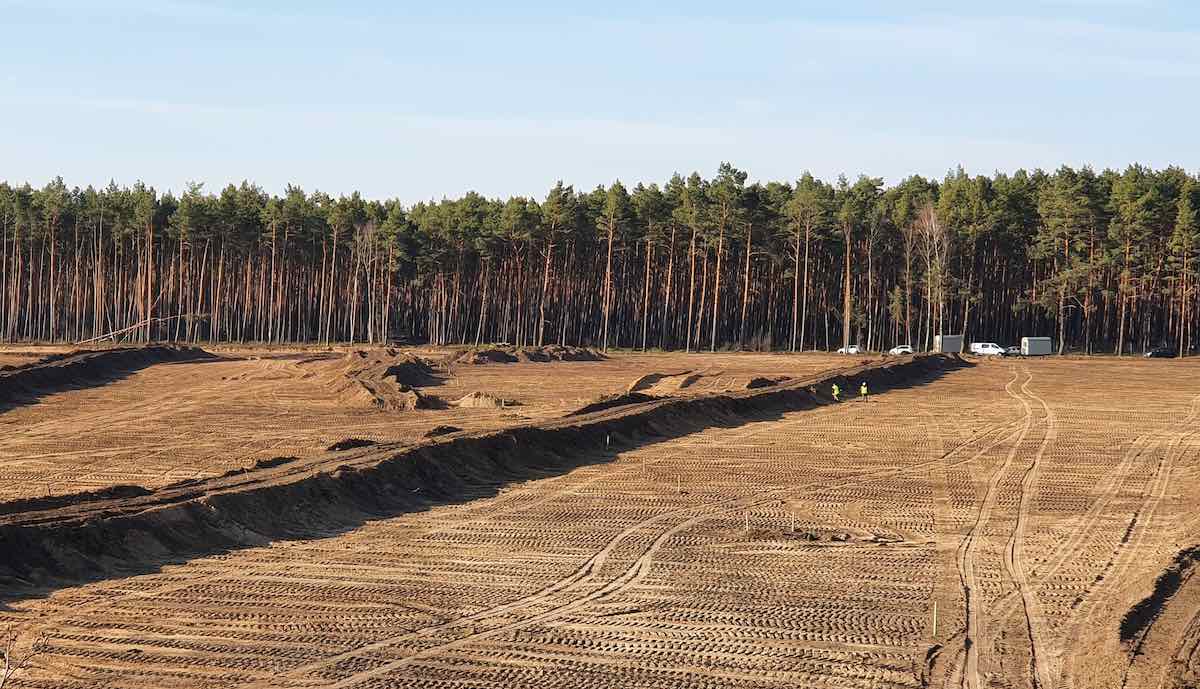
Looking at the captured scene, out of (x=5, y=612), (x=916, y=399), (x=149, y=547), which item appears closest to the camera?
(x=5, y=612)

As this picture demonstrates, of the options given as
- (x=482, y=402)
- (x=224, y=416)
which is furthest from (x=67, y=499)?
(x=482, y=402)

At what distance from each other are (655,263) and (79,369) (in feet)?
200

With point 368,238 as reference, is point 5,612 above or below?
below

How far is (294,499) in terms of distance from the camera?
21.5 meters

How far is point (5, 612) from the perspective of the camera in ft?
47.7

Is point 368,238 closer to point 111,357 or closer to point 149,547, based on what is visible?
Result: point 111,357

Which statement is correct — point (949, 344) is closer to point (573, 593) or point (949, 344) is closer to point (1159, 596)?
point (1159, 596)

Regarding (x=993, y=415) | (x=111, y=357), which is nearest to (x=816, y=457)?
(x=993, y=415)

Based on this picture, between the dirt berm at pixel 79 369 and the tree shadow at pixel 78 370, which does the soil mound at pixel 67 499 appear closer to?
the tree shadow at pixel 78 370

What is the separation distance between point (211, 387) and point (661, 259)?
63.1 metres

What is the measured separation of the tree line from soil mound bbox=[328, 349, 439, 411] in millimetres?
34972

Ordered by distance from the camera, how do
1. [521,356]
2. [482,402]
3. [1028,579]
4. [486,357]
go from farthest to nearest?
[521,356], [486,357], [482,402], [1028,579]

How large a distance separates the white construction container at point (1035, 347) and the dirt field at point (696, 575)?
5163cm

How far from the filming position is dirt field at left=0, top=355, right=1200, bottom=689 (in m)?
12.7
